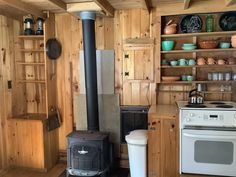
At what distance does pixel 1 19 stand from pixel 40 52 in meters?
0.68

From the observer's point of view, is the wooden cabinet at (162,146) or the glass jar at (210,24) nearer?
the wooden cabinet at (162,146)

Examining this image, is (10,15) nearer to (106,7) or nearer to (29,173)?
(106,7)

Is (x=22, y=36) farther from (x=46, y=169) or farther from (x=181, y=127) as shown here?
(x=181, y=127)

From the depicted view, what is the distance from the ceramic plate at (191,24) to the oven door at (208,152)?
1290 mm

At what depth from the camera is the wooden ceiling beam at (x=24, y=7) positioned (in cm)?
256

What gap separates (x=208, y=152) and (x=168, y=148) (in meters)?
0.44

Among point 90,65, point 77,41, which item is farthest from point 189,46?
point 77,41

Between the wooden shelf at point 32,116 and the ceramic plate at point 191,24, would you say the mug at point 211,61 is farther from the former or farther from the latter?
the wooden shelf at point 32,116

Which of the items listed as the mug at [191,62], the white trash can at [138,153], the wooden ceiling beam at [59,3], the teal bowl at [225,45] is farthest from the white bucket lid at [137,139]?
the wooden ceiling beam at [59,3]

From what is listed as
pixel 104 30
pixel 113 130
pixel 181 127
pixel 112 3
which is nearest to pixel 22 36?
pixel 104 30

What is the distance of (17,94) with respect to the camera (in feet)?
11.6

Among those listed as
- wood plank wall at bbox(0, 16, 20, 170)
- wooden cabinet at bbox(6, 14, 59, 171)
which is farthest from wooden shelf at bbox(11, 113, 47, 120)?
wood plank wall at bbox(0, 16, 20, 170)

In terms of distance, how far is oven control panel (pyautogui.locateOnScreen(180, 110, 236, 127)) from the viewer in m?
2.55

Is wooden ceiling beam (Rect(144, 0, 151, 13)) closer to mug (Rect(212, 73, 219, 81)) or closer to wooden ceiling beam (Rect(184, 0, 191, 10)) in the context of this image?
wooden ceiling beam (Rect(184, 0, 191, 10))
